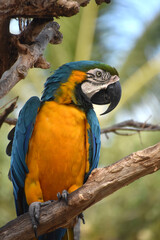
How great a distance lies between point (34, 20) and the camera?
3092 mm

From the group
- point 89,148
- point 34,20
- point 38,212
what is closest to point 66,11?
point 34,20

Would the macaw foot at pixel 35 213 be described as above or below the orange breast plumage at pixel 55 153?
below

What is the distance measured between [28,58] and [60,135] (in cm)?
68

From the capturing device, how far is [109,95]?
10.9 ft

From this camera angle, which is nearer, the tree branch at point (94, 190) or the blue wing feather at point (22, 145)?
the tree branch at point (94, 190)

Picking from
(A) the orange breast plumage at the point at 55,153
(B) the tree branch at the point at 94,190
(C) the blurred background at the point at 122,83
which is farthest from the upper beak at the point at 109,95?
(C) the blurred background at the point at 122,83

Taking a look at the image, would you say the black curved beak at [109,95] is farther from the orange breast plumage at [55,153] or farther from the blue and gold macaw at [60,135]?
the orange breast plumage at [55,153]

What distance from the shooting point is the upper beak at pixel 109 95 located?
3.30 metres

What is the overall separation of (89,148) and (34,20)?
1.19 m

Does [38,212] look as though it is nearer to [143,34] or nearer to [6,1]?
[6,1]

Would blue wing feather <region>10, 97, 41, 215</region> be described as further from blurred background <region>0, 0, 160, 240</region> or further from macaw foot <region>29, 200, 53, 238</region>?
blurred background <region>0, 0, 160, 240</region>

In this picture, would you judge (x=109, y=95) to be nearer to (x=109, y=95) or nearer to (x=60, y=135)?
(x=109, y=95)

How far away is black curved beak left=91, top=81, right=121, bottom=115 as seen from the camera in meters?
3.30

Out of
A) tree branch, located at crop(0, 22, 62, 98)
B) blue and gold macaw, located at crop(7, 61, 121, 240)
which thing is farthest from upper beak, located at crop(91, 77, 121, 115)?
tree branch, located at crop(0, 22, 62, 98)
